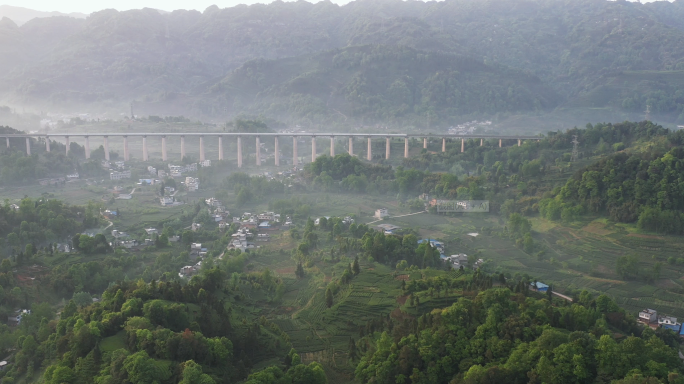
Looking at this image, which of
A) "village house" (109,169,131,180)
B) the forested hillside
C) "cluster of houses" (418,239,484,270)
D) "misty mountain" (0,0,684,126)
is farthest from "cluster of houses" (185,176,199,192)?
"misty mountain" (0,0,684,126)

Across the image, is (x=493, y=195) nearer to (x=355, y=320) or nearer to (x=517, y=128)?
(x=355, y=320)

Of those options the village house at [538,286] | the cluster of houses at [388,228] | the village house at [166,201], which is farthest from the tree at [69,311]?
the village house at [166,201]

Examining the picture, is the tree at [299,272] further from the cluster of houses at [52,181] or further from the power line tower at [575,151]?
the cluster of houses at [52,181]

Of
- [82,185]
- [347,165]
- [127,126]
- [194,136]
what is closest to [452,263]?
[347,165]

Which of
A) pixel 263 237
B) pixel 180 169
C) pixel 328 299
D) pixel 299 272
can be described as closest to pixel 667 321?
pixel 328 299

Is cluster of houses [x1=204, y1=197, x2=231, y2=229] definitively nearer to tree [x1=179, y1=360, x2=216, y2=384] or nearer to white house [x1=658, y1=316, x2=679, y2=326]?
tree [x1=179, y1=360, x2=216, y2=384]

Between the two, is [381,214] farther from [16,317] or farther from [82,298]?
[16,317]
